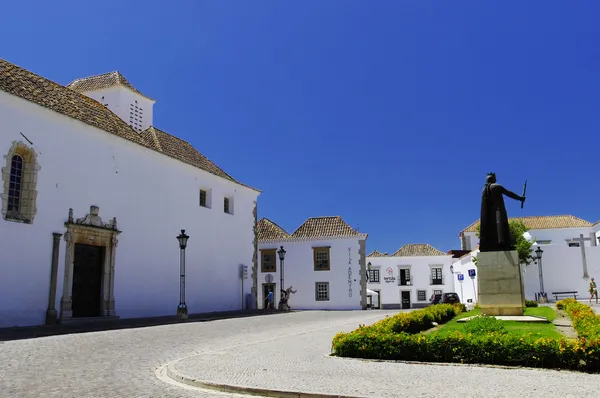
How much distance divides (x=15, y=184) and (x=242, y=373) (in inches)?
504

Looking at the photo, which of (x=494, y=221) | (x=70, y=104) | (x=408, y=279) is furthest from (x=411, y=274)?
(x=70, y=104)

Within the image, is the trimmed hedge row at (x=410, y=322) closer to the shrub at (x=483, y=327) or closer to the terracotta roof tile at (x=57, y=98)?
the shrub at (x=483, y=327)

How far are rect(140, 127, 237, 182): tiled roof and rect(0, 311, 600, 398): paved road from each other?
48.5ft

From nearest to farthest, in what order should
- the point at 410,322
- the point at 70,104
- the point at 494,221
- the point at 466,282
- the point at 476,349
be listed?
1. the point at 476,349
2. the point at 410,322
3. the point at 494,221
4. the point at 70,104
5. the point at 466,282

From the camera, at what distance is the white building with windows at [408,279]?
54750 millimetres

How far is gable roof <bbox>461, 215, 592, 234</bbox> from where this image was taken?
187ft

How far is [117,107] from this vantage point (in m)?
27.9

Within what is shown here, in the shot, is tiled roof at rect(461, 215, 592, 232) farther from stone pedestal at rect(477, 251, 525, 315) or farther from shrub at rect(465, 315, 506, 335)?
shrub at rect(465, 315, 506, 335)

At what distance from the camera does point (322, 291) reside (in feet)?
128

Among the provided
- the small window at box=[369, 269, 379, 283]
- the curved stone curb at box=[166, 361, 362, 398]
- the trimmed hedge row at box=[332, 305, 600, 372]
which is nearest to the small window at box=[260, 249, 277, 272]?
the small window at box=[369, 269, 379, 283]

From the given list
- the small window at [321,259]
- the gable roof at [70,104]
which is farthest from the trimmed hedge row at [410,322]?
the small window at [321,259]

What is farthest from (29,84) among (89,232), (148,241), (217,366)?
(217,366)

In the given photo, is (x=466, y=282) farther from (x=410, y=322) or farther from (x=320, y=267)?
(x=410, y=322)

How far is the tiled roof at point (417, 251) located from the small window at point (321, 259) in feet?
64.9
